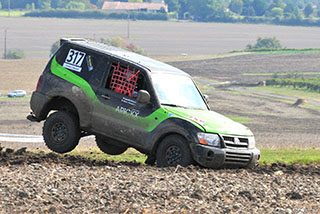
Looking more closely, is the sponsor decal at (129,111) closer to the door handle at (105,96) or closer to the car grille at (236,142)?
the door handle at (105,96)

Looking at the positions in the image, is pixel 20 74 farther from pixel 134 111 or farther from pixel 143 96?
pixel 143 96

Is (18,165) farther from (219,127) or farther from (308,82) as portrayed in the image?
(308,82)

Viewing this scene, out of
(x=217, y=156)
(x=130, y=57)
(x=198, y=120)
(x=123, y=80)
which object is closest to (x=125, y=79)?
(x=123, y=80)

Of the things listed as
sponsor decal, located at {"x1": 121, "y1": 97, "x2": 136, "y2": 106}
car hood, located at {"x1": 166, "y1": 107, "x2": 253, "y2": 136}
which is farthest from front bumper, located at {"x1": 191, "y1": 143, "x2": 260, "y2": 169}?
sponsor decal, located at {"x1": 121, "y1": 97, "x2": 136, "y2": 106}

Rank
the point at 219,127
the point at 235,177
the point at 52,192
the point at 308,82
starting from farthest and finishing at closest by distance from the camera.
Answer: the point at 308,82
the point at 219,127
the point at 235,177
the point at 52,192

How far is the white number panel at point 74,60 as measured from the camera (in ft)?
43.3

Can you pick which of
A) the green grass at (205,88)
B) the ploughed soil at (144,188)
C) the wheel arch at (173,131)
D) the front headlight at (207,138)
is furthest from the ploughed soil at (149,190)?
the green grass at (205,88)

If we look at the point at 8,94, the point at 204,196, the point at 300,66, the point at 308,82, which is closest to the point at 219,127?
the point at 204,196

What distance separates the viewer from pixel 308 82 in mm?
70312

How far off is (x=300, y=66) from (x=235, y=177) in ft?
279

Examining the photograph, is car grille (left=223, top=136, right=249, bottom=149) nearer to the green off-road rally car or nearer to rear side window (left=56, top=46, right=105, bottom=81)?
the green off-road rally car

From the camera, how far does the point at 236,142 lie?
1195cm

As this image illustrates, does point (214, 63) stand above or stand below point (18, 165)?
below

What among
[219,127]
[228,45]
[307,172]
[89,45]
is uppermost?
[89,45]
